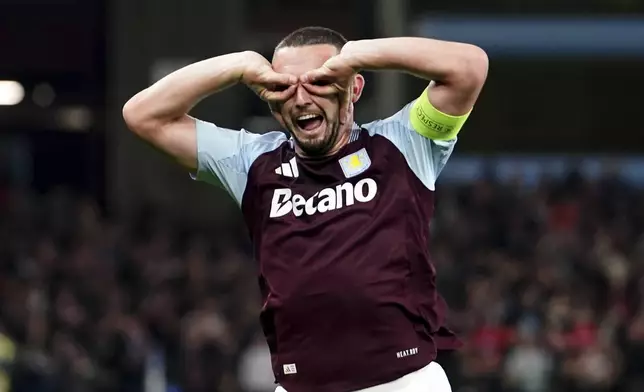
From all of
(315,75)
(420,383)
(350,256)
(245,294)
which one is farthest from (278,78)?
(245,294)

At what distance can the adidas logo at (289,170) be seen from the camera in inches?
159

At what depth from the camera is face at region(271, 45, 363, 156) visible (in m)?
3.82

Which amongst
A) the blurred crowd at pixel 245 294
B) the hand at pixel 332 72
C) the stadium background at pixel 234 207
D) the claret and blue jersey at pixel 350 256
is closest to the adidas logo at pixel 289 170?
the claret and blue jersey at pixel 350 256

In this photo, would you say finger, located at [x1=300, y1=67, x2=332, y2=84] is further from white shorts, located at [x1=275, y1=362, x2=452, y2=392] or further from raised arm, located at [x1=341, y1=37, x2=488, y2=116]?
white shorts, located at [x1=275, y1=362, x2=452, y2=392]

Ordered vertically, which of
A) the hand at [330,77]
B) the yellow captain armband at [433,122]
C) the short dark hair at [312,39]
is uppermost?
the short dark hair at [312,39]

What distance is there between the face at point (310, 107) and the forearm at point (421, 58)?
10 centimetres

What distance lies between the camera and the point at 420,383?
12.9 feet

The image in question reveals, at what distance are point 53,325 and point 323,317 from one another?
23.1ft

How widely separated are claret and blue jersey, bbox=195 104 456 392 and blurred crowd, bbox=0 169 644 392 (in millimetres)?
5446

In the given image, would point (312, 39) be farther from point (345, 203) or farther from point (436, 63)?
point (345, 203)

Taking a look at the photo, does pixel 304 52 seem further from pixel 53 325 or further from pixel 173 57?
pixel 173 57

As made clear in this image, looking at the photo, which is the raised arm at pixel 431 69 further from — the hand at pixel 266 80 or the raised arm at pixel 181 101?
the raised arm at pixel 181 101

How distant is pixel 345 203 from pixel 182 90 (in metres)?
0.61

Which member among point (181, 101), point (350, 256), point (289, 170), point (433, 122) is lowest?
point (350, 256)
